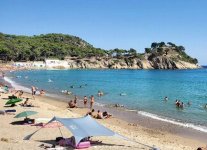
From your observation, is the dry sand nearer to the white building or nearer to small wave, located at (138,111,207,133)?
small wave, located at (138,111,207,133)

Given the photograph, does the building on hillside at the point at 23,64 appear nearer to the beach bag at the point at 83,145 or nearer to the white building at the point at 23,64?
the white building at the point at 23,64

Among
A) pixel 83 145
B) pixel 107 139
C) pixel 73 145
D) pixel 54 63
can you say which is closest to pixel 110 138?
pixel 107 139

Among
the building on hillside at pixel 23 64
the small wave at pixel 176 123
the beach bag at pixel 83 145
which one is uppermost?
the building on hillside at pixel 23 64

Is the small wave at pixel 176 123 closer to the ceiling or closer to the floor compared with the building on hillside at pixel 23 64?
closer to the floor

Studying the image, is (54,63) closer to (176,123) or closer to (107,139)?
(176,123)

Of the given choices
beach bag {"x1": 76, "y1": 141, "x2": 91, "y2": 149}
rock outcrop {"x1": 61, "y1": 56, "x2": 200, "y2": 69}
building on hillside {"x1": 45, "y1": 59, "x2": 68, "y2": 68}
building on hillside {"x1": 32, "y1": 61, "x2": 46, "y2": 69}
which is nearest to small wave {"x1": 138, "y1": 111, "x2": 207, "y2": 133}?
beach bag {"x1": 76, "y1": 141, "x2": 91, "y2": 149}

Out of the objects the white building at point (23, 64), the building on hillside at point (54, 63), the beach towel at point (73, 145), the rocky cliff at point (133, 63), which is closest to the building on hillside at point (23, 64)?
the white building at point (23, 64)

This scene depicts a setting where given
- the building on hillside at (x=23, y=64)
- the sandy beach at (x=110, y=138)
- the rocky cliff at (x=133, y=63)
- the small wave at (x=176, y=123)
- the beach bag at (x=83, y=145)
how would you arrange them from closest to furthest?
the beach bag at (x=83, y=145), the sandy beach at (x=110, y=138), the small wave at (x=176, y=123), the building on hillside at (x=23, y=64), the rocky cliff at (x=133, y=63)

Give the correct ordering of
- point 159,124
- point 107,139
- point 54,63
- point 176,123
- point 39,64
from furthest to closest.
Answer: point 54,63, point 39,64, point 176,123, point 159,124, point 107,139

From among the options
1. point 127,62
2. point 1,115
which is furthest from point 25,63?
point 1,115

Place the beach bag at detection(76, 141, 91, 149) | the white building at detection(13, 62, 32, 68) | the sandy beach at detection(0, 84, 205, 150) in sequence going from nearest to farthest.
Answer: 1. the beach bag at detection(76, 141, 91, 149)
2. the sandy beach at detection(0, 84, 205, 150)
3. the white building at detection(13, 62, 32, 68)

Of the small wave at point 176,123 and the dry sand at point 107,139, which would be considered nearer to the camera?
the dry sand at point 107,139

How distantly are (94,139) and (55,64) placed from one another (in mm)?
143772

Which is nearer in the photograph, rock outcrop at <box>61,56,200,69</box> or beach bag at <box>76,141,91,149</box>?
beach bag at <box>76,141,91,149</box>
